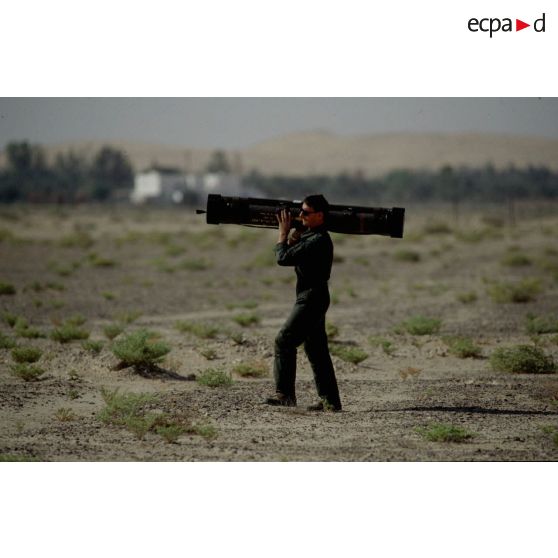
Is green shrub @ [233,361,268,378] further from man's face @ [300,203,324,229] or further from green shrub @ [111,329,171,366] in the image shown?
man's face @ [300,203,324,229]

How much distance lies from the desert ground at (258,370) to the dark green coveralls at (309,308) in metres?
0.50

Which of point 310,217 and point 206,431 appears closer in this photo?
point 206,431

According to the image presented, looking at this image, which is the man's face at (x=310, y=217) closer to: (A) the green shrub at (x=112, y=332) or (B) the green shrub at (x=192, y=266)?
(A) the green shrub at (x=112, y=332)

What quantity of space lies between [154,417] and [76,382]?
2855 mm

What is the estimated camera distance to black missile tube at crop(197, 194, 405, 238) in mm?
10613

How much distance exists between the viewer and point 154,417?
1048cm

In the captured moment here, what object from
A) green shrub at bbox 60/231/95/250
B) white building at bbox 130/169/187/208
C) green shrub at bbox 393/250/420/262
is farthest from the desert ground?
white building at bbox 130/169/187/208

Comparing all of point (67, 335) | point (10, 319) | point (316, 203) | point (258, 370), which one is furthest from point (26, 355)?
point (316, 203)

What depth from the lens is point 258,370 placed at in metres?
13.7

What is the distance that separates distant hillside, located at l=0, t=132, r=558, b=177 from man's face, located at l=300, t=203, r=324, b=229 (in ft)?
448

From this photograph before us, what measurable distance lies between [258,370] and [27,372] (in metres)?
2.96

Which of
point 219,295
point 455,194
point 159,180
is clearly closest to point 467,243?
point 219,295

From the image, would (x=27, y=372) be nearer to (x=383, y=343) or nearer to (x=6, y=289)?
(x=383, y=343)

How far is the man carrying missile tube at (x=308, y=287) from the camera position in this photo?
1030cm
